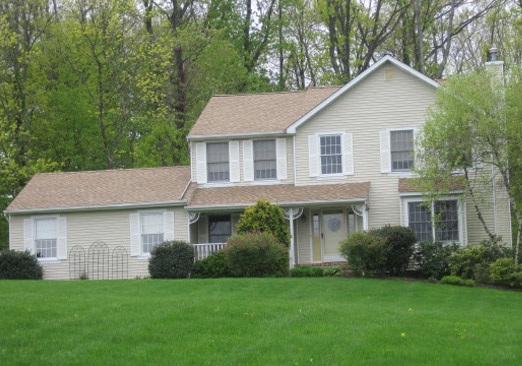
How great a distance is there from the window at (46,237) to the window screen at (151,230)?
3188 mm

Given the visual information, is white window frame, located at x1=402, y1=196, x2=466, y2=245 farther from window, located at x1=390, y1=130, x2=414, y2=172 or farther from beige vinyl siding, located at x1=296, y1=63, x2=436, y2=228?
window, located at x1=390, y1=130, x2=414, y2=172

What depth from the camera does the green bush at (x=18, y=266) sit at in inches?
995

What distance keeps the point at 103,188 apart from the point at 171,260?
5513 millimetres

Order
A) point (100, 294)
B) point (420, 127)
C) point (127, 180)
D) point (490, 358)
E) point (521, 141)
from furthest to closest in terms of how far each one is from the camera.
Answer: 1. point (127, 180)
2. point (420, 127)
3. point (521, 141)
4. point (100, 294)
5. point (490, 358)

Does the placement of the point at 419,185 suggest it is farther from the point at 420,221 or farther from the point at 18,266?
the point at 18,266

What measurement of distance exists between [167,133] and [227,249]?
15.5m

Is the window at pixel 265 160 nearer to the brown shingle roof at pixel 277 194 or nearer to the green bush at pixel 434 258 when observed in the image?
the brown shingle roof at pixel 277 194

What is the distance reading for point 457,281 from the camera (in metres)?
21.1

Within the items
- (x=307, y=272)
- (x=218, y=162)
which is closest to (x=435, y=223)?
(x=307, y=272)

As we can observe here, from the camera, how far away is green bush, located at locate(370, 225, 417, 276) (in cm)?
2272

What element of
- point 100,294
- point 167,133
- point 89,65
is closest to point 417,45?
point 167,133

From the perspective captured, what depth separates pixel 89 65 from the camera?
123ft

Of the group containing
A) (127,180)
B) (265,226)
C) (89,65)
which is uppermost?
(89,65)

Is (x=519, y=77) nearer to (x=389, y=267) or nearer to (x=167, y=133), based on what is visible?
(x=389, y=267)
